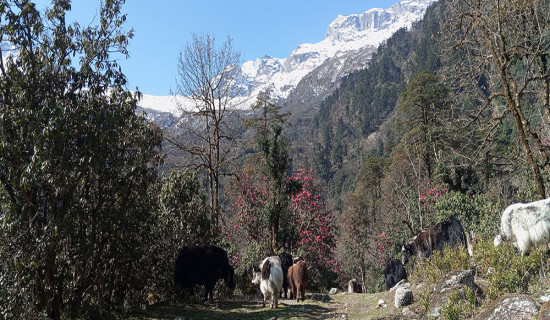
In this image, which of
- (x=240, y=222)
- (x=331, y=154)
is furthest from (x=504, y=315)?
(x=331, y=154)

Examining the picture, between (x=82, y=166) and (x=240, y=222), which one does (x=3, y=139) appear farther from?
(x=240, y=222)

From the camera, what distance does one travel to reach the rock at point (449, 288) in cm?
675

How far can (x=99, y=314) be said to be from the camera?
827cm

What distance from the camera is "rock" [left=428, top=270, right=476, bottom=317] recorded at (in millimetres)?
6750

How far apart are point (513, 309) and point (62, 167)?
7015 mm

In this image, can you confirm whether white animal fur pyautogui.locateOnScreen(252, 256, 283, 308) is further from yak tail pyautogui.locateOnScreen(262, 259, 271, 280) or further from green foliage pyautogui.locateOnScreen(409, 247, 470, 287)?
green foliage pyautogui.locateOnScreen(409, 247, 470, 287)

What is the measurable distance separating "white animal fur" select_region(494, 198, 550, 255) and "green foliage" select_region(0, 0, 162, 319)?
7991 millimetres

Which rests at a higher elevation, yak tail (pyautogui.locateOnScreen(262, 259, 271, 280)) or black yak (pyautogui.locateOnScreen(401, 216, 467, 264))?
black yak (pyautogui.locateOnScreen(401, 216, 467, 264))

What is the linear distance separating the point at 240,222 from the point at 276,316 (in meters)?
8.64

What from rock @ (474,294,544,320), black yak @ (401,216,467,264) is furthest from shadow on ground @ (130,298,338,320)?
rock @ (474,294,544,320)

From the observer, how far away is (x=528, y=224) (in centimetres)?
761

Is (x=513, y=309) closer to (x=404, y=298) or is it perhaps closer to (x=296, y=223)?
(x=404, y=298)

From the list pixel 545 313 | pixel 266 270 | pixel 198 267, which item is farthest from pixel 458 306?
pixel 198 267

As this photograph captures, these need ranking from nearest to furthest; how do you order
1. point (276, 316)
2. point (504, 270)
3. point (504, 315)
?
point (504, 315) → point (504, 270) → point (276, 316)
